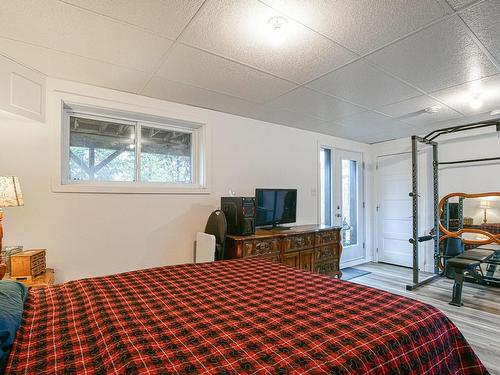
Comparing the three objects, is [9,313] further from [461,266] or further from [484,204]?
[484,204]

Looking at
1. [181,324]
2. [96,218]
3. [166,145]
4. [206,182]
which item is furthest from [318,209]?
[181,324]

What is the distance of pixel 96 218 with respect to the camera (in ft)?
8.63

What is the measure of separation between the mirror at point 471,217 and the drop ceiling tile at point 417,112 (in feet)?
3.70

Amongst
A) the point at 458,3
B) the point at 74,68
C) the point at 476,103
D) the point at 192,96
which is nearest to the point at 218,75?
the point at 192,96

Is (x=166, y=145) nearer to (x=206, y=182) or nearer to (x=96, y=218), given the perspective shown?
(x=206, y=182)

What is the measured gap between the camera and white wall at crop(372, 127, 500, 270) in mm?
3984

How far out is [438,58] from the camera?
6.88 ft

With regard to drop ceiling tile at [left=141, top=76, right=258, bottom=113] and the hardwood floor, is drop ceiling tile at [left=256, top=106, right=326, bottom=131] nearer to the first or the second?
drop ceiling tile at [left=141, top=76, right=258, bottom=113]

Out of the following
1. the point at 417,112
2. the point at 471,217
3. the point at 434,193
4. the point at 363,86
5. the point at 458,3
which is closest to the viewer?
the point at 458,3

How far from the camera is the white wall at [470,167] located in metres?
3.98

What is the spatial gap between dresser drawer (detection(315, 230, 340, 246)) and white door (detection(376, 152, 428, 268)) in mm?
1841

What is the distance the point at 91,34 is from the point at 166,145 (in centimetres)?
156

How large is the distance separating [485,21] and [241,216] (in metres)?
2.42

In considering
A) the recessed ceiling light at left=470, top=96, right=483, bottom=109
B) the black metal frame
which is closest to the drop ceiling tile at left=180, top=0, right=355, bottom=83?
the recessed ceiling light at left=470, top=96, right=483, bottom=109
